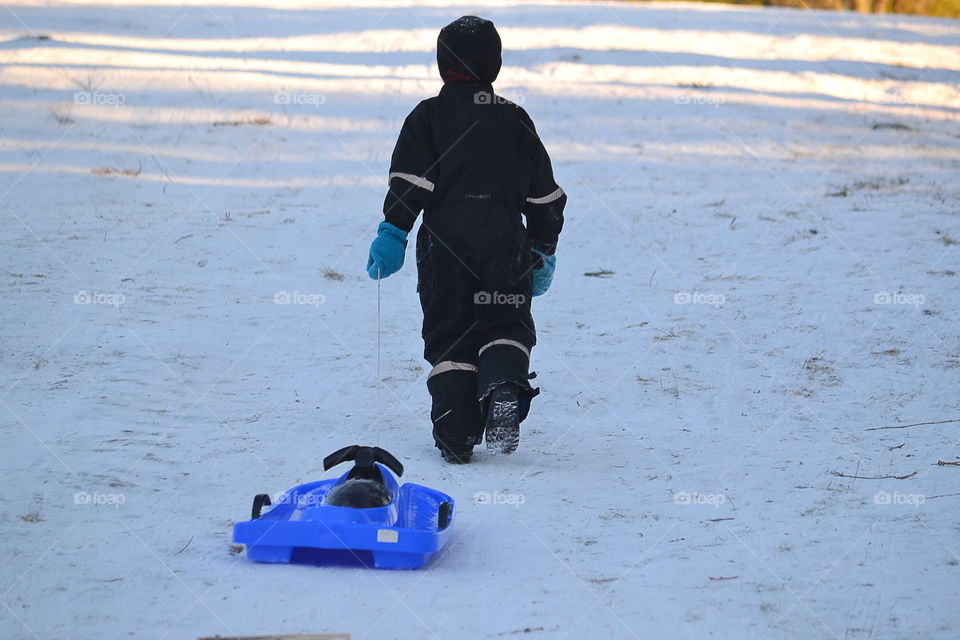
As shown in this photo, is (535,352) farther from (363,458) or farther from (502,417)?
(363,458)

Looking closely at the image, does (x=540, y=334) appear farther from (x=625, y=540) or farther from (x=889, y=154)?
(x=889, y=154)

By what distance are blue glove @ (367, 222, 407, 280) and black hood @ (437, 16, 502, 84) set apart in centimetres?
70

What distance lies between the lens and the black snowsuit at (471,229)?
461cm

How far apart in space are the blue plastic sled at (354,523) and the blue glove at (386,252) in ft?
2.86

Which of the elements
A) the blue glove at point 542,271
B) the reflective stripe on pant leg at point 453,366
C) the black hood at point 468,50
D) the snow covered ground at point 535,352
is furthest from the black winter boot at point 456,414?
the black hood at point 468,50

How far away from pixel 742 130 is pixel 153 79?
5.86 meters

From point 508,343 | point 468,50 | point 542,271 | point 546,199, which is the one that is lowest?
point 508,343

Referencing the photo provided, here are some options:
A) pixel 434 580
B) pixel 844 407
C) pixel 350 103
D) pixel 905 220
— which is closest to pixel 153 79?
pixel 350 103

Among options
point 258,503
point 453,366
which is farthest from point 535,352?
point 258,503

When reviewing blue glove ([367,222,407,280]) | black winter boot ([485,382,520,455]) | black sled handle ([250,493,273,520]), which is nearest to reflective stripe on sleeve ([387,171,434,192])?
blue glove ([367,222,407,280])

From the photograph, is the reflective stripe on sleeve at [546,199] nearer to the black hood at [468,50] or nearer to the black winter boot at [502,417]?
the black hood at [468,50]

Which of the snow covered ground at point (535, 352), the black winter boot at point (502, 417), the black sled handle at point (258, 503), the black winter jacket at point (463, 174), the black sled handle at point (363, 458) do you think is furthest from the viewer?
the black winter jacket at point (463, 174)

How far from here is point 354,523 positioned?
3.63 m

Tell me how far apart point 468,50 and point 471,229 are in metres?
0.74
